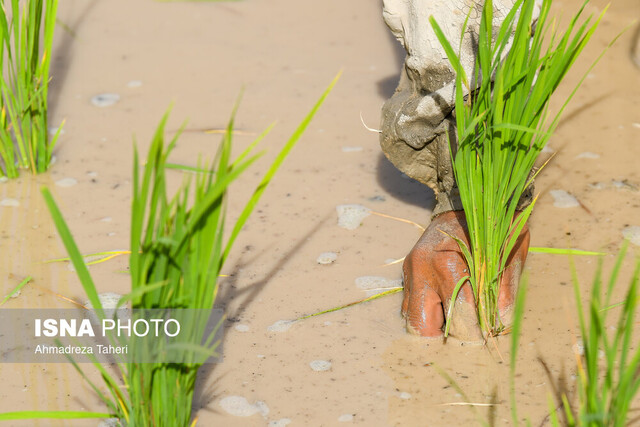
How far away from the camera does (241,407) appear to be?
76.9 inches

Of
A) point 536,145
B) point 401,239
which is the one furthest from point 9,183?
point 536,145

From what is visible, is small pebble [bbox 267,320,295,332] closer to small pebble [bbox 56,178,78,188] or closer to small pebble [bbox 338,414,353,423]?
Result: small pebble [bbox 338,414,353,423]

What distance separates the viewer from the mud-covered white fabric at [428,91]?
2.25m

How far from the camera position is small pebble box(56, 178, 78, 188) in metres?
2.77

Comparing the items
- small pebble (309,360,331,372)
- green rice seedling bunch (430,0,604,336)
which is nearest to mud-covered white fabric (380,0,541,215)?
green rice seedling bunch (430,0,604,336)

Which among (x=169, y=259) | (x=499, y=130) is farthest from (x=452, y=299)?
(x=169, y=259)

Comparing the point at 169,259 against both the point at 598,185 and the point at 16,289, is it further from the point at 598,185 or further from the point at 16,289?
the point at 598,185

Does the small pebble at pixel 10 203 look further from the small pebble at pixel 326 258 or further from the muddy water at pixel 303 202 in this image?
the small pebble at pixel 326 258

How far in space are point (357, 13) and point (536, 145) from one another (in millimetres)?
2080

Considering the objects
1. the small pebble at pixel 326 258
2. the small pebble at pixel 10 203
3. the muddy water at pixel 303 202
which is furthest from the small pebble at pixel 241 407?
the small pebble at pixel 10 203

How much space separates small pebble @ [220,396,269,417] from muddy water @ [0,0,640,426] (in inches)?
0.6

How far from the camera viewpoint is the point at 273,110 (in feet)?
10.4

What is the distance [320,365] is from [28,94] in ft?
4.46

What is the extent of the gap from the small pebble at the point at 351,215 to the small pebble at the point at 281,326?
1.59 feet
